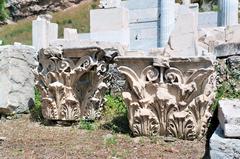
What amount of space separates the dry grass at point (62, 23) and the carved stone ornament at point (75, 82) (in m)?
28.2

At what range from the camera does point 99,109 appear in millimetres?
5859

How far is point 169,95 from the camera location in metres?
4.97

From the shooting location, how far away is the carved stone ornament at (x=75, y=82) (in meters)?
5.75

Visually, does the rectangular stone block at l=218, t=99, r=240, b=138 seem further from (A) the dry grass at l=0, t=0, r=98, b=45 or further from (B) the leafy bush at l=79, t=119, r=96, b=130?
(A) the dry grass at l=0, t=0, r=98, b=45

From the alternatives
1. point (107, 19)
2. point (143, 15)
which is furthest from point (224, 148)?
point (143, 15)

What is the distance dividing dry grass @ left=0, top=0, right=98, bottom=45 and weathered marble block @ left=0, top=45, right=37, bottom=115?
89.0ft

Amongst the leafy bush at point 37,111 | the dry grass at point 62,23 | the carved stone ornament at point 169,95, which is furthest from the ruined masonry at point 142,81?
the dry grass at point 62,23

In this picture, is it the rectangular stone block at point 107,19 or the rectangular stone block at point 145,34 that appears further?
the rectangular stone block at point 145,34

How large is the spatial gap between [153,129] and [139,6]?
12.8 meters

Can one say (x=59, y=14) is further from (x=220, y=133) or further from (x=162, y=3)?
(x=220, y=133)

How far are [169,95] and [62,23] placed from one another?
3412cm

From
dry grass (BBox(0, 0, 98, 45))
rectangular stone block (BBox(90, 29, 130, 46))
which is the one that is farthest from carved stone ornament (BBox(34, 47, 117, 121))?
dry grass (BBox(0, 0, 98, 45))

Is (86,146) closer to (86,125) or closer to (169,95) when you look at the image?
(86,125)

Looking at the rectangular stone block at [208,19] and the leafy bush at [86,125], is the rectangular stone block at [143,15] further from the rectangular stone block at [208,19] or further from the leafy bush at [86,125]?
the leafy bush at [86,125]
